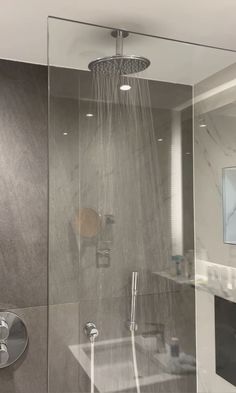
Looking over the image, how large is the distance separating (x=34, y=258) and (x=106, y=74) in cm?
96

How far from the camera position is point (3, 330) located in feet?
5.74

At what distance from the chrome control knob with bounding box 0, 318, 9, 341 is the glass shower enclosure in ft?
1.54

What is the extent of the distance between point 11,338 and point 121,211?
A: 878mm

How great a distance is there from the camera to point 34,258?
186cm

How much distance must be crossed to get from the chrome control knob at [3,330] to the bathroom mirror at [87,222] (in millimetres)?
738

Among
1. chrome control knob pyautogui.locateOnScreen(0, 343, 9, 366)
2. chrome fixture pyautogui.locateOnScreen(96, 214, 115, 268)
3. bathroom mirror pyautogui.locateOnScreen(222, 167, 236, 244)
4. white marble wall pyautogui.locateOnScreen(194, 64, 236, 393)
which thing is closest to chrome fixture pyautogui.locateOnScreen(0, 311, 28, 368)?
chrome control knob pyautogui.locateOnScreen(0, 343, 9, 366)

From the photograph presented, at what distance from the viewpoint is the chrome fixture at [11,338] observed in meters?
1.75

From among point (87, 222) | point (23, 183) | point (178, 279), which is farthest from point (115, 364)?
point (23, 183)

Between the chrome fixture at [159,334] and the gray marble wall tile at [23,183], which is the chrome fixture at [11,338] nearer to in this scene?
the gray marble wall tile at [23,183]

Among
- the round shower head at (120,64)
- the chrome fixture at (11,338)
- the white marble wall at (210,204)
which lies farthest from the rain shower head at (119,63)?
the chrome fixture at (11,338)

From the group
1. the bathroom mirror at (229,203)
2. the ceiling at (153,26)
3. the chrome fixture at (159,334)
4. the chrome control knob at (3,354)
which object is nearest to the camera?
the ceiling at (153,26)

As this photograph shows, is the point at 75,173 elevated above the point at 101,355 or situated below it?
above

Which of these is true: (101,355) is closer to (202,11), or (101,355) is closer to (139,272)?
(139,272)

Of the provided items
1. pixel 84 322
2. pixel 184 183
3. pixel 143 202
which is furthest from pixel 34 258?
pixel 184 183
